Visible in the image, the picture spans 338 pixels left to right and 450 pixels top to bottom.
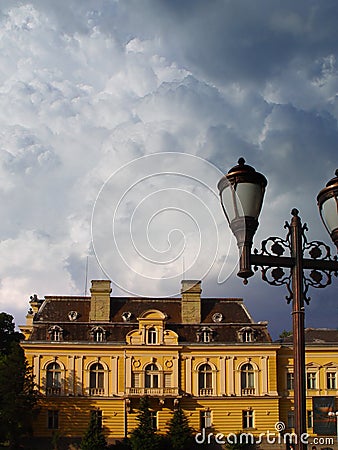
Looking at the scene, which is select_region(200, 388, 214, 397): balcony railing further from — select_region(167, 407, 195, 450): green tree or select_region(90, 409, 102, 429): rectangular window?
select_region(90, 409, 102, 429): rectangular window

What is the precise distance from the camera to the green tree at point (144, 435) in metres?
54.4

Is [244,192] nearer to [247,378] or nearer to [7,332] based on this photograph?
[247,378]

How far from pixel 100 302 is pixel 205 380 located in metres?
12.1

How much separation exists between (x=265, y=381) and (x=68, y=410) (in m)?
17.8

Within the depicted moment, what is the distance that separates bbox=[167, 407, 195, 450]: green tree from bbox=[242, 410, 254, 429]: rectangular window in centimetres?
557

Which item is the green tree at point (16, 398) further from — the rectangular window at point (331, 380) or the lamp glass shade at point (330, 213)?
the lamp glass shade at point (330, 213)

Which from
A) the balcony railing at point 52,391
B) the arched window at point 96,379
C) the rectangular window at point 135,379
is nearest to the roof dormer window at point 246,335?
the rectangular window at point 135,379

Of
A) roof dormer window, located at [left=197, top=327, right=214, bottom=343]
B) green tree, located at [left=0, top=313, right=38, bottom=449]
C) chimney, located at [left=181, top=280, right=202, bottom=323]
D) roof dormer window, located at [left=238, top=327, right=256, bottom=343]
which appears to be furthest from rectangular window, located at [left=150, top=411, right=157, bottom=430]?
roof dormer window, located at [left=238, top=327, right=256, bottom=343]

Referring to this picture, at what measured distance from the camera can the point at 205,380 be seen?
6128 cm

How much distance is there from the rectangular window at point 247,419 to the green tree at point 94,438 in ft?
42.5

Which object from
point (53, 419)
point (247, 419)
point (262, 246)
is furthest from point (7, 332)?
point (262, 246)

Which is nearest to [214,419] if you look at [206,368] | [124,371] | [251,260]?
[206,368]

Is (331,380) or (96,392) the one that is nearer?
(96,392)

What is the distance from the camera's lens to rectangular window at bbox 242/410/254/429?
60.6 metres
